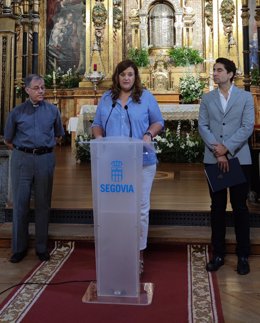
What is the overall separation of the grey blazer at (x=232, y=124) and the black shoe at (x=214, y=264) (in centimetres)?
76

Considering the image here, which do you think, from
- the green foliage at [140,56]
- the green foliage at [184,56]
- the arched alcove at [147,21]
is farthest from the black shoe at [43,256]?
the arched alcove at [147,21]

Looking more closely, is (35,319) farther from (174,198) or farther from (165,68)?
(165,68)

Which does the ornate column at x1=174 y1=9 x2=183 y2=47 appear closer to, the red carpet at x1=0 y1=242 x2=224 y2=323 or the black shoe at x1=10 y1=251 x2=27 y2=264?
the red carpet at x1=0 y1=242 x2=224 y2=323

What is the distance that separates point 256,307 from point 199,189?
3029mm

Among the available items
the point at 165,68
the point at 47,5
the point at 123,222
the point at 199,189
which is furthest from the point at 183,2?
the point at 123,222

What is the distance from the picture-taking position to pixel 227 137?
3.18m

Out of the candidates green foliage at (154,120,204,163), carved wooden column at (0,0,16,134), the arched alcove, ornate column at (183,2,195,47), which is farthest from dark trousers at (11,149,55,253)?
ornate column at (183,2,195,47)

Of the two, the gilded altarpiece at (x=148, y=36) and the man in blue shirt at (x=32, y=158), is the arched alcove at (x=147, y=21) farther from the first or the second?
the man in blue shirt at (x=32, y=158)

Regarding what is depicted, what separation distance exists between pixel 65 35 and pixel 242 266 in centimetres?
1202

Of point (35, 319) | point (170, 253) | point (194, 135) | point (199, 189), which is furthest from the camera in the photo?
point (194, 135)

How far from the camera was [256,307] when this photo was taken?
2582 mm

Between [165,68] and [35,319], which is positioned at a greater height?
[165,68]

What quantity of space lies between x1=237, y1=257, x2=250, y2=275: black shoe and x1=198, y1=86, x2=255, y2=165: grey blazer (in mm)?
737

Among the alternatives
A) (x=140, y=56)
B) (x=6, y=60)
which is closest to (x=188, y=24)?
(x=140, y=56)
